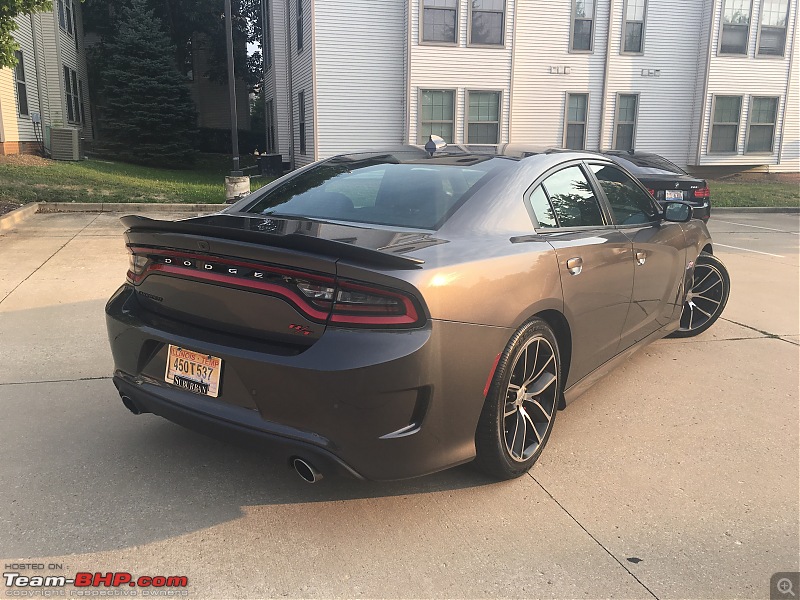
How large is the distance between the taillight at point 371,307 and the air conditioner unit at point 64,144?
20299mm

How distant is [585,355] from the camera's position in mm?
3559

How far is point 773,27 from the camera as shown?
2052cm

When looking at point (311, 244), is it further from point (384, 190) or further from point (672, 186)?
point (672, 186)

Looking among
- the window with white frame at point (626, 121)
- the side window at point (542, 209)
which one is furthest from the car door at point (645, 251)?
the window with white frame at point (626, 121)

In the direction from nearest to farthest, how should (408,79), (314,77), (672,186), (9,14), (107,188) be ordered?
(9,14), (672,186), (107,188), (314,77), (408,79)

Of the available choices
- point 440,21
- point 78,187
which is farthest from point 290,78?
point 78,187

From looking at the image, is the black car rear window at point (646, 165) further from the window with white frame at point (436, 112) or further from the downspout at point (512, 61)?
the window with white frame at point (436, 112)

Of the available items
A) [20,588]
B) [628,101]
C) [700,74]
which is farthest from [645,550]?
[700,74]

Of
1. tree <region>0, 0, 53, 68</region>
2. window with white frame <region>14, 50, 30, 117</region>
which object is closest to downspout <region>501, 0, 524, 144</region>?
tree <region>0, 0, 53, 68</region>

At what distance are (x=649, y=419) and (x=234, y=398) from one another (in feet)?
8.31

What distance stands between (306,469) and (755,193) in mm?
19210

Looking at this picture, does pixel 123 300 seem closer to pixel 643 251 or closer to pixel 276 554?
pixel 276 554

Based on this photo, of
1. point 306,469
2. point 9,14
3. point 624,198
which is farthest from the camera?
point 9,14

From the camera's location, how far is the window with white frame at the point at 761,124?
68.8 feet
